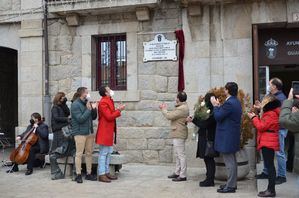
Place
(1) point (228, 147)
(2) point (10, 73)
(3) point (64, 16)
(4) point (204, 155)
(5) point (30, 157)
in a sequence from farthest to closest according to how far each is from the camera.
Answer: (2) point (10, 73), (3) point (64, 16), (5) point (30, 157), (4) point (204, 155), (1) point (228, 147)

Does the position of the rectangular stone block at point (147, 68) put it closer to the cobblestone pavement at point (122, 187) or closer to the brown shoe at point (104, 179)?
the cobblestone pavement at point (122, 187)

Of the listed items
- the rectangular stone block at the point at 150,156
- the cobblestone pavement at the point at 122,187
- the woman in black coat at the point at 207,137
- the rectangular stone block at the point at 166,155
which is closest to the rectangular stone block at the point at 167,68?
the rectangular stone block at the point at 166,155

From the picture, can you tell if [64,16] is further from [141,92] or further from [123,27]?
[141,92]

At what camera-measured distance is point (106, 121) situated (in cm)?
848

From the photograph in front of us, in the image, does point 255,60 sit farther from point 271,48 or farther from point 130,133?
point 130,133

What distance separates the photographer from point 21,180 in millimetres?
8898

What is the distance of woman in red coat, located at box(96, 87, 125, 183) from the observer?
8414mm

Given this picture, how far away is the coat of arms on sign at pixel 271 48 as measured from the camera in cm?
1005

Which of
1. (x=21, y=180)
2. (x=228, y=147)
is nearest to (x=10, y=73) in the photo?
(x=21, y=180)

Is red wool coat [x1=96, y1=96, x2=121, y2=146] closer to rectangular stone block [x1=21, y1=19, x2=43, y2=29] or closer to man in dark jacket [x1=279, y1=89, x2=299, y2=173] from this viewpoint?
man in dark jacket [x1=279, y1=89, x2=299, y2=173]

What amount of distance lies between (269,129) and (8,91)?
1138cm

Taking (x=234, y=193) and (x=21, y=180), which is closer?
(x=234, y=193)

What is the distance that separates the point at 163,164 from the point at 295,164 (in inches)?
128

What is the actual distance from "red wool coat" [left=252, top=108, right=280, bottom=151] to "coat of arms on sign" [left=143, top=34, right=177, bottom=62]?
3935mm
